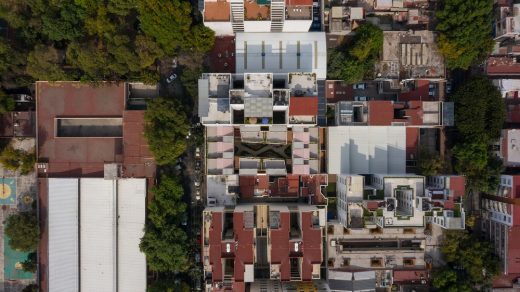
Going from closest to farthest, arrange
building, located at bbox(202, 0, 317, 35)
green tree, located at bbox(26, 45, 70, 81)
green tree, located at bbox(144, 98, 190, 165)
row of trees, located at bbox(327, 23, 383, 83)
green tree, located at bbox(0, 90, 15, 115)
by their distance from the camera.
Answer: building, located at bbox(202, 0, 317, 35) < green tree, located at bbox(26, 45, 70, 81) < green tree, located at bbox(144, 98, 190, 165) < row of trees, located at bbox(327, 23, 383, 83) < green tree, located at bbox(0, 90, 15, 115)

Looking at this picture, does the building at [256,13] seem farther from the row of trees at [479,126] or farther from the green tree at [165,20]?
the row of trees at [479,126]

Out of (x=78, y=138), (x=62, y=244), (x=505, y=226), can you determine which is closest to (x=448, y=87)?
(x=505, y=226)

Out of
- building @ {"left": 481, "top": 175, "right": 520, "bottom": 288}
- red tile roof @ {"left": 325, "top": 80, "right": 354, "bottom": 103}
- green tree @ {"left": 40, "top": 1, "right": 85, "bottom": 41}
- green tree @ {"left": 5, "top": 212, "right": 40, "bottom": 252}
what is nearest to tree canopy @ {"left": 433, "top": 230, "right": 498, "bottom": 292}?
building @ {"left": 481, "top": 175, "right": 520, "bottom": 288}

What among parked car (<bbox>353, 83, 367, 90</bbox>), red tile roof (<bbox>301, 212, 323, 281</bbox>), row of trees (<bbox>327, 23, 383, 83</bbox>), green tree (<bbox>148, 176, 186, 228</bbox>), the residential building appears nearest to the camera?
red tile roof (<bbox>301, 212, 323, 281</bbox>)

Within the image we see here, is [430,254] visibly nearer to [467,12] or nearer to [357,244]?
[357,244]

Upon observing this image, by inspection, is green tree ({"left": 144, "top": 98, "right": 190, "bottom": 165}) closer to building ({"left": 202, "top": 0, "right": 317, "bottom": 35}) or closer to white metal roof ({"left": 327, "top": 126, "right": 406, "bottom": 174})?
building ({"left": 202, "top": 0, "right": 317, "bottom": 35})

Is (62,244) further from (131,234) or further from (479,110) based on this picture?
(479,110)
